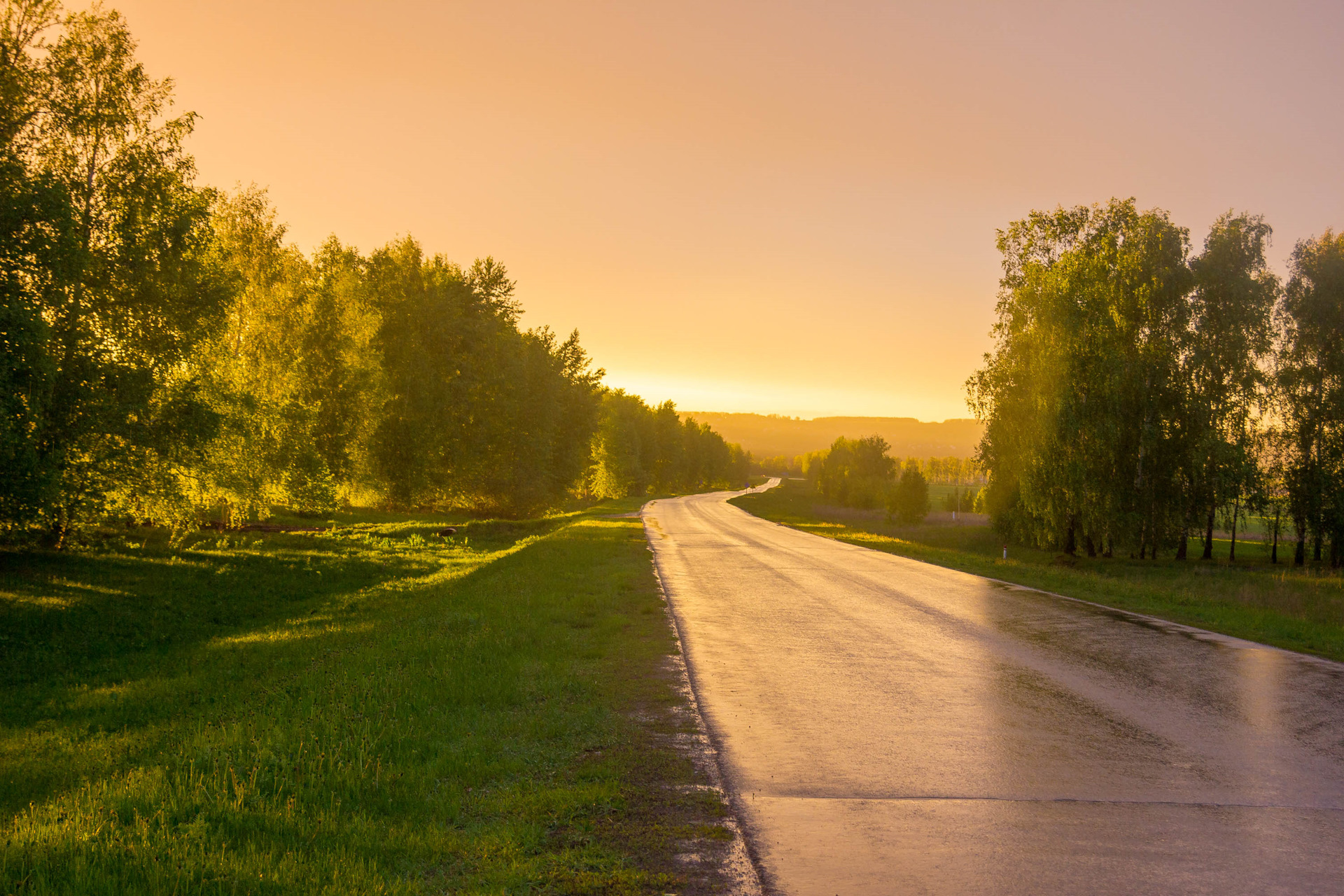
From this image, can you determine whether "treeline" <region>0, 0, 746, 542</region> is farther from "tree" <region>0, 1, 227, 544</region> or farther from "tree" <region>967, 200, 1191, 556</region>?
"tree" <region>967, 200, 1191, 556</region>

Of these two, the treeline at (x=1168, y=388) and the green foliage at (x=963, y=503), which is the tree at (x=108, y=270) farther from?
the green foliage at (x=963, y=503)

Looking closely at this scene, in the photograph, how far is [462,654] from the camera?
978 cm

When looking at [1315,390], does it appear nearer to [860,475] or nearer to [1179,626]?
[1179,626]

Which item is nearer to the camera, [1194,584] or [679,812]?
[679,812]

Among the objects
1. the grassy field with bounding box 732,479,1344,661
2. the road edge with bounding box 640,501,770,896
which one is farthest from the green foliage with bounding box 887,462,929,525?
the road edge with bounding box 640,501,770,896

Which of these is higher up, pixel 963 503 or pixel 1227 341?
pixel 1227 341

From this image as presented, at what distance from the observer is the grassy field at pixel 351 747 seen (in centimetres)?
424

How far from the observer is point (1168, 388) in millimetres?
32625

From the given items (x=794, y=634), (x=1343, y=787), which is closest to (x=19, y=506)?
(x=794, y=634)

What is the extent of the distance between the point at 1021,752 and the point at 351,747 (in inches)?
226

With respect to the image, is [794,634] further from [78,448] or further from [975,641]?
[78,448]

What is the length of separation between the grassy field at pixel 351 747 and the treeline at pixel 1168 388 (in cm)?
2319

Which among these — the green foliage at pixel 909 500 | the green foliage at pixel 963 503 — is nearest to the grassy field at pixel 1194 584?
the green foliage at pixel 909 500

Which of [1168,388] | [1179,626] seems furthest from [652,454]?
[1179,626]
